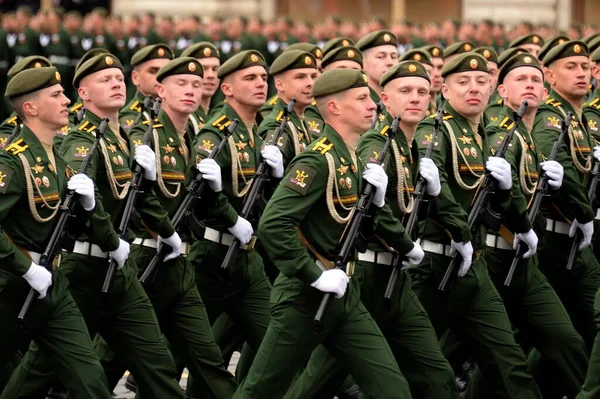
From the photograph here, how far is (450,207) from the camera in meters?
8.47

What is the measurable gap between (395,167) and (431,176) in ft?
0.73

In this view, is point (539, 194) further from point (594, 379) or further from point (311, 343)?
point (311, 343)

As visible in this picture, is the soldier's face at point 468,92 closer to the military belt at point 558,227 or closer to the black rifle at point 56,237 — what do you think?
the military belt at point 558,227

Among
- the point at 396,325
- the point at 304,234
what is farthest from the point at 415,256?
the point at 304,234

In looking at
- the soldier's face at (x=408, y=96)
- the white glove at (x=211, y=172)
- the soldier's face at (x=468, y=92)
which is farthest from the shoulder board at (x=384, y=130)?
the white glove at (x=211, y=172)

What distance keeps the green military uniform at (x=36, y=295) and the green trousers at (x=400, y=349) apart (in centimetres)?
101

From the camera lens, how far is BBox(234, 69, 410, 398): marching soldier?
7.36 metres

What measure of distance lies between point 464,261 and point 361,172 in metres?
1.00

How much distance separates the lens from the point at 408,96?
8.62m

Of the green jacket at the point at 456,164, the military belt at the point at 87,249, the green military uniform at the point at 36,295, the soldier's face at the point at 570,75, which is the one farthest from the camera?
the soldier's face at the point at 570,75

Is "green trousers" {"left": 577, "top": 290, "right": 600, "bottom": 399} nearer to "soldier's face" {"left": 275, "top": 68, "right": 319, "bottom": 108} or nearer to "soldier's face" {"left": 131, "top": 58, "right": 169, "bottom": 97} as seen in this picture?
"soldier's face" {"left": 275, "top": 68, "right": 319, "bottom": 108}

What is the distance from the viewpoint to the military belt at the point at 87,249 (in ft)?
27.0

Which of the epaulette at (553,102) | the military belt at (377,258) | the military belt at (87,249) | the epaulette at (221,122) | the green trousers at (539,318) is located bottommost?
the green trousers at (539,318)

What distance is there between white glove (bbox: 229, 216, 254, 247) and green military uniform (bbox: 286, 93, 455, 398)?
0.98 meters
